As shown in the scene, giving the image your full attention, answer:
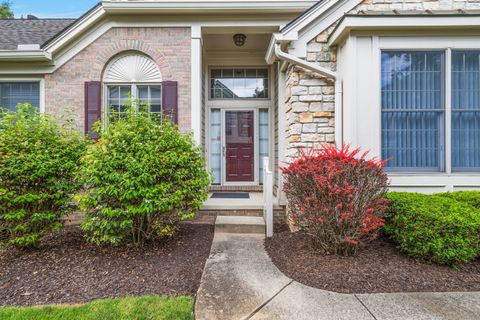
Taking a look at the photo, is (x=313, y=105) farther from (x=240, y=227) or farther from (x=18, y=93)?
(x=18, y=93)

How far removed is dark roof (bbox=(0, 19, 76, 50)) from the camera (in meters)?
5.72

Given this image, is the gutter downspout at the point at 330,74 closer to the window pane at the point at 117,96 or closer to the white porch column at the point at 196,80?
the white porch column at the point at 196,80

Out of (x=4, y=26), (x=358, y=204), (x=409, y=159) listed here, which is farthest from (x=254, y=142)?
(x=4, y=26)

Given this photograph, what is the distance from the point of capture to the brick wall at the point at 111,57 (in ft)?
17.2

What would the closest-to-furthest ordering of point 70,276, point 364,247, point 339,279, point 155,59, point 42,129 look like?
point 339,279 → point 70,276 → point 364,247 → point 42,129 → point 155,59

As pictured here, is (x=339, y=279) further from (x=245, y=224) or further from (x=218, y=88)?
(x=218, y=88)

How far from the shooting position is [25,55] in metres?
5.05

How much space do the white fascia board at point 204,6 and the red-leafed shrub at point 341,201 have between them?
343cm

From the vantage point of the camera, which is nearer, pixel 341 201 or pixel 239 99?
pixel 341 201

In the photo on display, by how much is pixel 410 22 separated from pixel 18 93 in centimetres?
696

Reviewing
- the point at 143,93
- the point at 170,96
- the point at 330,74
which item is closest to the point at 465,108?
the point at 330,74

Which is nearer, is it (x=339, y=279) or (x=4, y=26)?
(x=339, y=279)

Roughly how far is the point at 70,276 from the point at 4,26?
23.5 feet

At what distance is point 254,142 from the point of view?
22.1 ft
